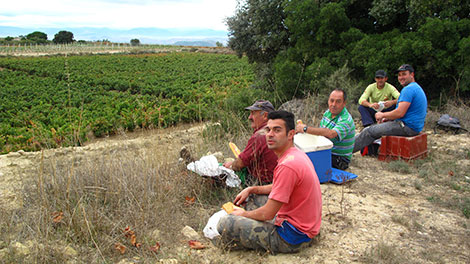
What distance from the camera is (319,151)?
442 cm

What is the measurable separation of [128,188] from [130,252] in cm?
81

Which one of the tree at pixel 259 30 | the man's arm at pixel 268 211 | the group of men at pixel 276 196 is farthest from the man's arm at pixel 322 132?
the tree at pixel 259 30

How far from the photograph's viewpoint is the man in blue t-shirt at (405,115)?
5.44 metres

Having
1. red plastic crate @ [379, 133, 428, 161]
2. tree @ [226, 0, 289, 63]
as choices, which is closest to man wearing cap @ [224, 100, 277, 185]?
red plastic crate @ [379, 133, 428, 161]

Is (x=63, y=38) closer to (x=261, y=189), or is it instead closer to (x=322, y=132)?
(x=322, y=132)

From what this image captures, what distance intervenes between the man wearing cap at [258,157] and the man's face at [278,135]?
833 mm

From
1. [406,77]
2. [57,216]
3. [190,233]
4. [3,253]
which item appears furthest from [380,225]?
[3,253]

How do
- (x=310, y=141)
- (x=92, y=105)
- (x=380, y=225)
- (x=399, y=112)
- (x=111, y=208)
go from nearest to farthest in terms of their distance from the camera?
(x=111, y=208) < (x=380, y=225) < (x=310, y=141) < (x=399, y=112) < (x=92, y=105)

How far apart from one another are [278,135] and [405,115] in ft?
11.8

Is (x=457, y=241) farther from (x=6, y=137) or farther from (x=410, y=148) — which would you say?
(x=6, y=137)

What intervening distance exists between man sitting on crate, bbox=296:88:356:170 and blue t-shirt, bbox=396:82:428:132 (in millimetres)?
1249

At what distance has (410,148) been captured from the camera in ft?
18.0

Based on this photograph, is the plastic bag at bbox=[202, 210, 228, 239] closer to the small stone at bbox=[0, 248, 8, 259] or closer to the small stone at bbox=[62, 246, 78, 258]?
the small stone at bbox=[62, 246, 78, 258]

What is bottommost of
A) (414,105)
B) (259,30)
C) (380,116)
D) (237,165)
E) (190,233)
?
(190,233)
